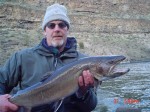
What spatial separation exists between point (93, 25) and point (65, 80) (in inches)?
2503

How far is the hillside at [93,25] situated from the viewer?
5134 centimetres

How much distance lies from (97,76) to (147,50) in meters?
65.4

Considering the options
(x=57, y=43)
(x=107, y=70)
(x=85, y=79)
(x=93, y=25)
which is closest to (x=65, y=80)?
(x=85, y=79)

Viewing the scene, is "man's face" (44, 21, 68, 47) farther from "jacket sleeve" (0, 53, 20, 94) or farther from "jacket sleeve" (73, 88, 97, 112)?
"jacket sleeve" (73, 88, 97, 112)

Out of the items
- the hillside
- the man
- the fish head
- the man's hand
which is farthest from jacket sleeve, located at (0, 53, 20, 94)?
the hillside

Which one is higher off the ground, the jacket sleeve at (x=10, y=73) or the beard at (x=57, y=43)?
the beard at (x=57, y=43)

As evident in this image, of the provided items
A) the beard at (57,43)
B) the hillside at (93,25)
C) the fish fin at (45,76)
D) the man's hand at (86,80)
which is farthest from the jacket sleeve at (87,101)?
the hillside at (93,25)

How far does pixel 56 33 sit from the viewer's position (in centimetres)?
497

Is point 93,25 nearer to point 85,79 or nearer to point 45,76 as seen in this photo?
point 45,76

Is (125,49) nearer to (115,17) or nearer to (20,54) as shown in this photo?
(115,17)

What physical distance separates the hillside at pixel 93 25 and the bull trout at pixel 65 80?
121ft

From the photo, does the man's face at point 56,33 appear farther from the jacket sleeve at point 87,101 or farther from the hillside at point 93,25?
the hillside at point 93,25

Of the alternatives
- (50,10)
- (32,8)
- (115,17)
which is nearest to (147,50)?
(115,17)

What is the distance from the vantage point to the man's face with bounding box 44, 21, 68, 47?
16.1ft
